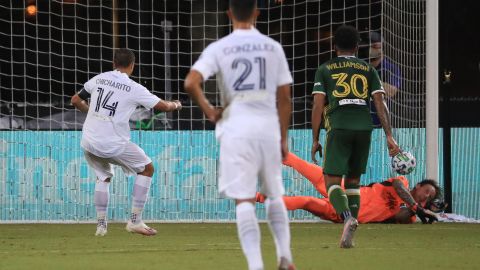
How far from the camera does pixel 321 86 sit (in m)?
9.74

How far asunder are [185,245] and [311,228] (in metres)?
3.15

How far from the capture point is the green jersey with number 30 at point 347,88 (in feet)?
31.9

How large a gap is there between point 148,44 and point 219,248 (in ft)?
21.7

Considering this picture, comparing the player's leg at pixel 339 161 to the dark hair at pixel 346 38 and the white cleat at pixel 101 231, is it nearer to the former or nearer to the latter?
the dark hair at pixel 346 38

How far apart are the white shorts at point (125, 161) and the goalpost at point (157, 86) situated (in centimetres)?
285

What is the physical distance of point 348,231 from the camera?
31.2 ft

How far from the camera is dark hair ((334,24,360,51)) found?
9602 millimetres

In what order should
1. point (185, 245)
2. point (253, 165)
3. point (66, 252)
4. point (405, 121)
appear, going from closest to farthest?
point (253, 165) < point (66, 252) < point (185, 245) < point (405, 121)

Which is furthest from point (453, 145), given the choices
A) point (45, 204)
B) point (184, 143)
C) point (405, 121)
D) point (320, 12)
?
point (45, 204)

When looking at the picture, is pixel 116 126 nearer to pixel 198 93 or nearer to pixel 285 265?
pixel 198 93

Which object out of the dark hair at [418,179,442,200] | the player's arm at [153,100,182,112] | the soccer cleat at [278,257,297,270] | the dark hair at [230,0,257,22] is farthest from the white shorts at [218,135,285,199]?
the dark hair at [418,179,442,200]

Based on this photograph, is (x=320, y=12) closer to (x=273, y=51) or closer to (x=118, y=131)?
(x=118, y=131)

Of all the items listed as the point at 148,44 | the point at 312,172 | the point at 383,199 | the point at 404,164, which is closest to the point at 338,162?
the point at 404,164

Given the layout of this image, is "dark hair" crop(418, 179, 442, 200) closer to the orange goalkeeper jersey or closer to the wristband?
the orange goalkeeper jersey
